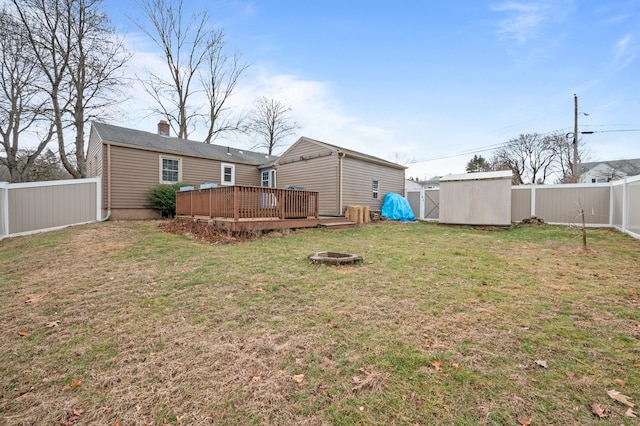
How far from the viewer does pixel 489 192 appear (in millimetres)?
11148

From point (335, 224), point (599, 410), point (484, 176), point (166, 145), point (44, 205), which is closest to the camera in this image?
point (599, 410)

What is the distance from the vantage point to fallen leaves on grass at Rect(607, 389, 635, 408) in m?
1.79

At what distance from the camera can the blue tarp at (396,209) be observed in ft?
47.4

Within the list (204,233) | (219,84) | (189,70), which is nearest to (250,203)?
(204,233)

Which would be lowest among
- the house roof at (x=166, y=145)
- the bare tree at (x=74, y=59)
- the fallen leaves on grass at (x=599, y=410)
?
the fallen leaves on grass at (x=599, y=410)

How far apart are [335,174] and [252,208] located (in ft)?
16.9

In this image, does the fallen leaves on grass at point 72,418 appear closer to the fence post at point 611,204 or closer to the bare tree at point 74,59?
the fence post at point 611,204

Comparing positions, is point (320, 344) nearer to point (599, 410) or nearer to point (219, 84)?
point (599, 410)

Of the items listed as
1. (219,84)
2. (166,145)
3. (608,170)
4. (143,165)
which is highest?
(219,84)

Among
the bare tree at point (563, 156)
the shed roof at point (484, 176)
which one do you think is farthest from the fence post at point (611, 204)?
the bare tree at point (563, 156)

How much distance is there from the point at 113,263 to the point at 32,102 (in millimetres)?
16925

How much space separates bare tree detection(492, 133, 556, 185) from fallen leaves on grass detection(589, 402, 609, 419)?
3149 centimetres

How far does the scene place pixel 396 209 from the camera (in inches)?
570

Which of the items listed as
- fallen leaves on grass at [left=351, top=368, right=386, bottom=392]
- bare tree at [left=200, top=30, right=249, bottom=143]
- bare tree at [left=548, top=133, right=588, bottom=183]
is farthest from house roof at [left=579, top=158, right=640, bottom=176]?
fallen leaves on grass at [left=351, top=368, right=386, bottom=392]
